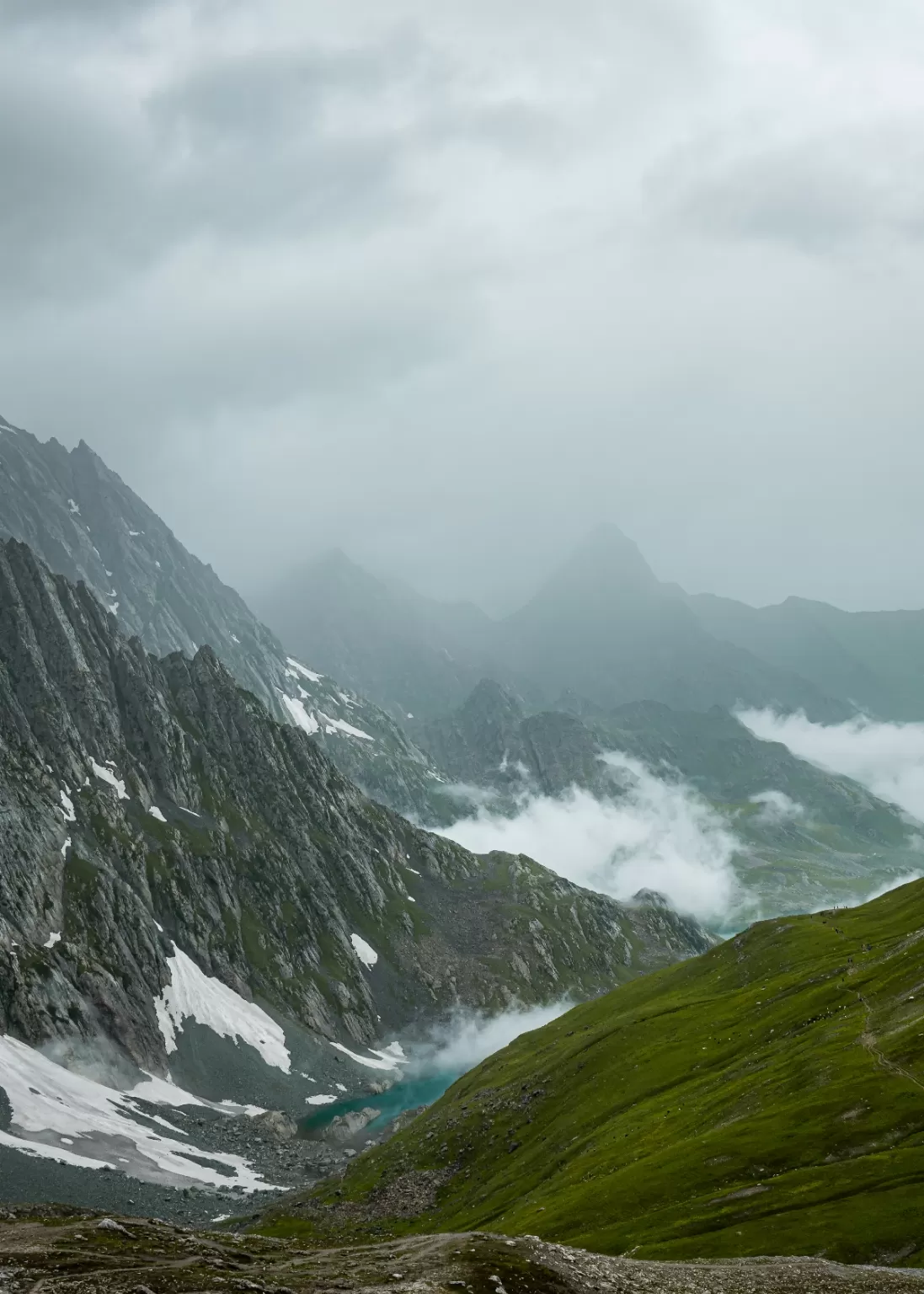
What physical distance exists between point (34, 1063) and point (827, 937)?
148m

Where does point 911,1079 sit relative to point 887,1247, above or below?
above

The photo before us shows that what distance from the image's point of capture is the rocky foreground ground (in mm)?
43344

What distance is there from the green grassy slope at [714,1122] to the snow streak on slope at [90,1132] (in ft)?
102

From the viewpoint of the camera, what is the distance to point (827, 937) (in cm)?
13988

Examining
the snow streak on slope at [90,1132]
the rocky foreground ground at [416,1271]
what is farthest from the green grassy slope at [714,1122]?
the snow streak on slope at [90,1132]

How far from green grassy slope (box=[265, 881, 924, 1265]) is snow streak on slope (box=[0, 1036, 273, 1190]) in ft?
102

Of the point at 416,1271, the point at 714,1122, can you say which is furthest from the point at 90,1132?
the point at 416,1271

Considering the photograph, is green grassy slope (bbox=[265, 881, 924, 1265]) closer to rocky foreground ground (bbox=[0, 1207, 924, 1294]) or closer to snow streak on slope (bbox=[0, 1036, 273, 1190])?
rocky foreground ground (bbox=[0, 1207, 924, 1294])

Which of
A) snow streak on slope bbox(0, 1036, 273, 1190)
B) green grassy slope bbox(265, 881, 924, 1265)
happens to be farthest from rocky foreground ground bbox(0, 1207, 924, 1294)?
snow streak on slope bbox(0, 1036, 273, 1190)

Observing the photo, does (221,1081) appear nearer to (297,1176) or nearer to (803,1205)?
(297,1176)

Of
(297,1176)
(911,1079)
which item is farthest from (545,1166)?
(297,1176)

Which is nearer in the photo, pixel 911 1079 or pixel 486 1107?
pixel 911 1079

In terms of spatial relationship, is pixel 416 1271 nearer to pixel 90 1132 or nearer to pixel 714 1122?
pixel 714 1122

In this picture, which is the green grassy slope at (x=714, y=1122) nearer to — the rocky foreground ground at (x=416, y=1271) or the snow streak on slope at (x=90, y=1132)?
the rocky foreground ground at (x=416, y=1271)
